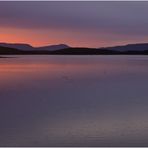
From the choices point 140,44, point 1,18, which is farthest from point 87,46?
point 1,18

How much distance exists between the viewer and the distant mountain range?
331 centimetres

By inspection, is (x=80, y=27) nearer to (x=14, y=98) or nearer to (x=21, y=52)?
(x=21, y=52)

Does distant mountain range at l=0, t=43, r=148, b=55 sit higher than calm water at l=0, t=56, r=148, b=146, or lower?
higher

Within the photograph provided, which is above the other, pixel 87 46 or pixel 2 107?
pixel 87 46

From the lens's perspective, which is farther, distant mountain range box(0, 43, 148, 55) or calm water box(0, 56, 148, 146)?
distant mountain range box(0, 43, 148, 55)

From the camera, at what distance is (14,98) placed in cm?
375

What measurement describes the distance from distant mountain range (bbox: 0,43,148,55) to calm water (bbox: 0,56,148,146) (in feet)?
0.53

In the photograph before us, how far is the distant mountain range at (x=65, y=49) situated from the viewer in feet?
10.9

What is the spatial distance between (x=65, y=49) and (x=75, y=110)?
0.57 meters

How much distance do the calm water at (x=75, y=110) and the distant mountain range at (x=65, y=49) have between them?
0.16 metres

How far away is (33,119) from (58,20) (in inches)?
33.4

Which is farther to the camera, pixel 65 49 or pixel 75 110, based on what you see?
pixel 65 49

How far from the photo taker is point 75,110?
11.2 ft

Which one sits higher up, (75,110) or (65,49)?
(65,49)
